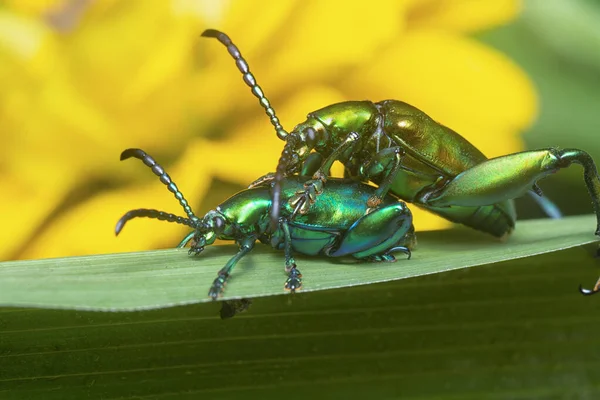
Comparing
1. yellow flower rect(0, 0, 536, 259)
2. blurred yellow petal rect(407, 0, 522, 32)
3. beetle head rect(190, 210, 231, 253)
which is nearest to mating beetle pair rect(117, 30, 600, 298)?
beetle head rect(190, 210, 231, 253)

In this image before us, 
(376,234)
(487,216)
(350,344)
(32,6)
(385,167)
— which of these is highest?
(32,6)

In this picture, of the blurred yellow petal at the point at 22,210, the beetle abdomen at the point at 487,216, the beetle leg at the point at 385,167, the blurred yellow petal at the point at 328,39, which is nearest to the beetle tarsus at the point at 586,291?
the beetle abdomen at the point at 487,216

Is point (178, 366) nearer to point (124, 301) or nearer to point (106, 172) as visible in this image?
point (124, 301)

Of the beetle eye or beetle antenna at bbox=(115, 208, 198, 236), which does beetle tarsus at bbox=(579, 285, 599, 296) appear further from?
beetle antenna at bbox=(115, 208, 198, 236)

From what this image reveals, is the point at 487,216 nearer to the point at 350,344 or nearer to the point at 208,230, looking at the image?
the point at 350,344

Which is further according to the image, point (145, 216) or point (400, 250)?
point (400, 250)

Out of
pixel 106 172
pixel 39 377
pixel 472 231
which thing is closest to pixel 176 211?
pixel 106 172

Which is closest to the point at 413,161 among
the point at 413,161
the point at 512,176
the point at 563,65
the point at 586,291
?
the point at 413,161
